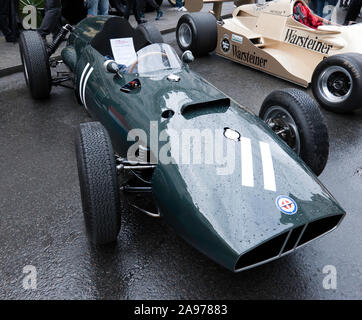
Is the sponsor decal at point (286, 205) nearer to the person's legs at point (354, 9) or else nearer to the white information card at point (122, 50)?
the white information card at point (122, 50)

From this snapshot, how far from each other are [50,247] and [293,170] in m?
1.88

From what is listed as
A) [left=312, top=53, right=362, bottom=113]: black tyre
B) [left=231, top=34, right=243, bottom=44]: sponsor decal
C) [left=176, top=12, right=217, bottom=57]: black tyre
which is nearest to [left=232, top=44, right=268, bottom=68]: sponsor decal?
[left=231, top=34, right=243, bottom=44]: sponsor decal

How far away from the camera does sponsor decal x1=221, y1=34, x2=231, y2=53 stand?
651 centimetres

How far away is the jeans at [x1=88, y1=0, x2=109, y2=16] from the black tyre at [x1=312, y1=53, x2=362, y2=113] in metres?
4.77

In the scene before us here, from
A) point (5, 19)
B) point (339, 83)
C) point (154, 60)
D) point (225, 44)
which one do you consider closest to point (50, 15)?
point (5, 19)

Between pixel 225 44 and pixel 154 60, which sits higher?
pixel 154 60

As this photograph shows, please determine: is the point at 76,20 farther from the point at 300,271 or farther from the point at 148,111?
the point at 300,271

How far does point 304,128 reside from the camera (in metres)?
2.93

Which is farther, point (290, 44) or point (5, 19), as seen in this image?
point (5, 19)

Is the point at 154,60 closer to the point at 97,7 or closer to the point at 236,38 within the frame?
the point at 236,38

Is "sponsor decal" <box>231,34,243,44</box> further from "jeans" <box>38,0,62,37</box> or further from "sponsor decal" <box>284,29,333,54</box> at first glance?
"jeans" <box>38,0,62,37</box>

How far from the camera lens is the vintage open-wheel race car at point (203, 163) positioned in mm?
2051

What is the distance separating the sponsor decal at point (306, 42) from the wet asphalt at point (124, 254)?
93.1 inches

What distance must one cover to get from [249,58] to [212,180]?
459 cm
